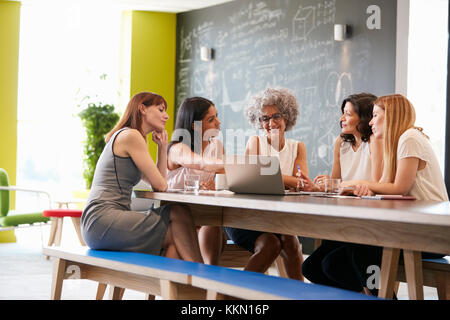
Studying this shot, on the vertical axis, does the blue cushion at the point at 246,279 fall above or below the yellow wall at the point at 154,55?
below

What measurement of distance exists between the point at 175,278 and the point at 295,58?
13.9 feet

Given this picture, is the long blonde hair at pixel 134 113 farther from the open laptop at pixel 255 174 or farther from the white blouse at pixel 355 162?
the white blouse at pixel 355 162

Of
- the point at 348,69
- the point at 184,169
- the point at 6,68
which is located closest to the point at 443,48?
the point at 348,69

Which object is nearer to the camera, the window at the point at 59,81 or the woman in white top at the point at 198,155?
the woman in white top at the point at 198,155

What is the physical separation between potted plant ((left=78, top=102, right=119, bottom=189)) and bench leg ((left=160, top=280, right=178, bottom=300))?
505 cm

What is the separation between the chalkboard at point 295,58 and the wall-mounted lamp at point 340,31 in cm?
5

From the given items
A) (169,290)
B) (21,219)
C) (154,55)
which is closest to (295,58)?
(154,55)

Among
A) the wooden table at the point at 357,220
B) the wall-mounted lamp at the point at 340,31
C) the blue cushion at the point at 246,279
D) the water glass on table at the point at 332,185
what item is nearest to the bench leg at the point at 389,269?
the wooden table at the point at 357,220

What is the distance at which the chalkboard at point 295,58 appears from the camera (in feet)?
18.4

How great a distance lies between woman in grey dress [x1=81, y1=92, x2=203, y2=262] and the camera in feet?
9.67

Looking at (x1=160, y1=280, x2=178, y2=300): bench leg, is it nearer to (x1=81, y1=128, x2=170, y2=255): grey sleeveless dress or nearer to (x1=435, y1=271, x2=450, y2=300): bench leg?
(x1=81, y1=128, x2=170, y2=255): grey sleeveless dress

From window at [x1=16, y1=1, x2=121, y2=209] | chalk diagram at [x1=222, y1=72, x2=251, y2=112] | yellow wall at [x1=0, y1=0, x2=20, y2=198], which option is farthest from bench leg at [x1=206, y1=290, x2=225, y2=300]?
window at [x1=16, y1=1, x2=121, y2=209]

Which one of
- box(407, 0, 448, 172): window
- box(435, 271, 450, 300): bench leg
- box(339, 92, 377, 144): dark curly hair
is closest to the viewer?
box(435, 271, 450, 300): bench leg

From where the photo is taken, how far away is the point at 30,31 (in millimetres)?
7602
